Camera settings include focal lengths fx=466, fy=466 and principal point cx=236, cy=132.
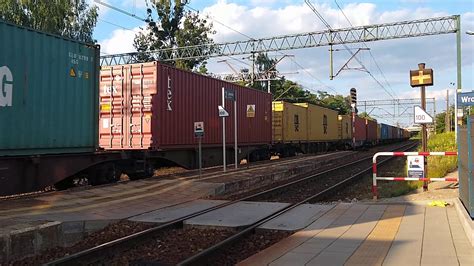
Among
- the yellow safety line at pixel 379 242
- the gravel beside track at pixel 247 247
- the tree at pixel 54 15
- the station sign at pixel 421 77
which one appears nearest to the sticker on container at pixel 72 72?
the gravel beside track at pixel 247 247

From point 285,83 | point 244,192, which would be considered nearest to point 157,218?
point 244,192

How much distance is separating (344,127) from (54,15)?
25.6m

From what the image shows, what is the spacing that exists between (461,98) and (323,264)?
Answer: 527 centimetres

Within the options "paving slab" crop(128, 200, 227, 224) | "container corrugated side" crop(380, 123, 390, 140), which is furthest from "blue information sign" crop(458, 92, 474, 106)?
"container corrugated side" crop(380, 123, 390, 140)

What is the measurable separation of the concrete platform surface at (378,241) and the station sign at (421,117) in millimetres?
3005

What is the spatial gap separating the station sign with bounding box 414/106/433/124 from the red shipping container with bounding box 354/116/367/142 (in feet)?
105

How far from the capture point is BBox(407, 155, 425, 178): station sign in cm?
986

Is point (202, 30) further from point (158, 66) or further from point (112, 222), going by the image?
point (112, 222)

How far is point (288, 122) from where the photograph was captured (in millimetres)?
27359

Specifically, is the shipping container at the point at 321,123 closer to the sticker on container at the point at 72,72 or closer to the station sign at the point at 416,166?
the station sign at the point at 416,166

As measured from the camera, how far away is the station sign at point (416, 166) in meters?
9.86

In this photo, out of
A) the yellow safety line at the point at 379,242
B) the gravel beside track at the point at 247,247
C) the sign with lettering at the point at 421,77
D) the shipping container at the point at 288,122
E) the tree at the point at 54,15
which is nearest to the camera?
the yellow safety line at the point at 379,242

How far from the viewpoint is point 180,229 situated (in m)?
7.55

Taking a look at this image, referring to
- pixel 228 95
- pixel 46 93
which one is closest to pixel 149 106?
pixel 228 95
